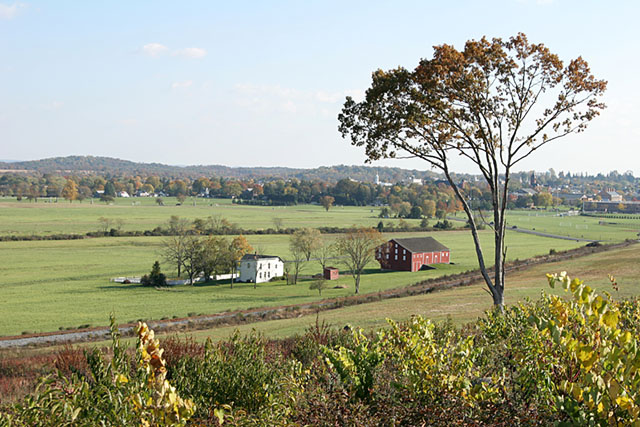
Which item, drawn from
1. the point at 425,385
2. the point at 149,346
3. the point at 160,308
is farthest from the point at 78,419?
the point at 160,308

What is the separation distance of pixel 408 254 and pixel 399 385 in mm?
65604

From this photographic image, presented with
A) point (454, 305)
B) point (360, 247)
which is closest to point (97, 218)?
point (360, 247)

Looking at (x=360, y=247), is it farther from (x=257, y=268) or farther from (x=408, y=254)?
(x=257, y=268)

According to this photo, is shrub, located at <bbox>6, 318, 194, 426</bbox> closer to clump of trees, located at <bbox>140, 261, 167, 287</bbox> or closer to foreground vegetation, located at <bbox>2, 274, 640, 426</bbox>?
foreground vegetation, located at <bbox>2, 274, 640, 426</bbox>

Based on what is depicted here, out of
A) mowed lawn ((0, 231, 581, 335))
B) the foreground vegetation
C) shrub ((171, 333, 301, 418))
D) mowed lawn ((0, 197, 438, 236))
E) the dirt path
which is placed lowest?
mowed lawn ((0, 231, 581, 335))

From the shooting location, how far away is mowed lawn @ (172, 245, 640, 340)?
25859 mm

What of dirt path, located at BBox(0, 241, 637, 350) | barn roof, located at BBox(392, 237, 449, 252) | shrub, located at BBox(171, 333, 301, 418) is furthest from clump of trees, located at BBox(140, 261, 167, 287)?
shrub, located at BBox(171, 333, 301, 418)

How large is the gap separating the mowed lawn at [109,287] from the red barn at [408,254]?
95.4 inches

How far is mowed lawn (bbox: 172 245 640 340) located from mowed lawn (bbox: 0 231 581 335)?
1314cm

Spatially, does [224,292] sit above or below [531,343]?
below

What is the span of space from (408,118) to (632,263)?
36.7 metres

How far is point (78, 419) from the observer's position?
15.0 ft

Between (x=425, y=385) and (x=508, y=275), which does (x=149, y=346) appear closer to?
(x=425, y=385)

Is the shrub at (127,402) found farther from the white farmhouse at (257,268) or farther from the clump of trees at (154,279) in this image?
the white farmhouse at (257,268)
